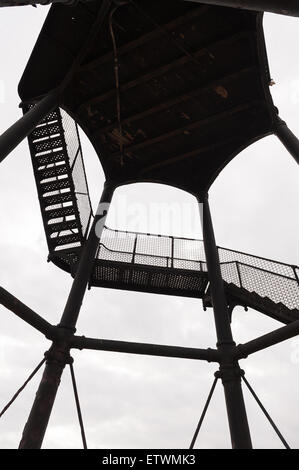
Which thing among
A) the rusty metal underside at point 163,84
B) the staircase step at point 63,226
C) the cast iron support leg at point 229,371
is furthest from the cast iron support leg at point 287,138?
the staircase step at point 63,226

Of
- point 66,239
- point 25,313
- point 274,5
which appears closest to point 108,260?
point 66,239

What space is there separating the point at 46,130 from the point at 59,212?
2.35 m

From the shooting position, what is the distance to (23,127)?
5.98m

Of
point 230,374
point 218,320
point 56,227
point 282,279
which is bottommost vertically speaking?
point 230,374

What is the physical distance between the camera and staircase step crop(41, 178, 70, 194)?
9438 millimetres

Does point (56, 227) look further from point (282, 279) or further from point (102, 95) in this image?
point (282, 279)

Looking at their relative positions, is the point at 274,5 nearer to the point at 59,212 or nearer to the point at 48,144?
the point at 48,144

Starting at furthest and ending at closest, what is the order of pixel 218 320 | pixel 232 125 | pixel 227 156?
pixel 227 156 → pixel 232 125 → pixel 218 320

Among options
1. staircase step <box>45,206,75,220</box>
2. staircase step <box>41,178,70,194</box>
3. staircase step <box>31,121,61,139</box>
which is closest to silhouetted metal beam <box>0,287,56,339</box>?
staircase step <box>45,206,75,220</box>

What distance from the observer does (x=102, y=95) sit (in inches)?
378

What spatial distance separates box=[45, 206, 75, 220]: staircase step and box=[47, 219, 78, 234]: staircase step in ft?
0.72

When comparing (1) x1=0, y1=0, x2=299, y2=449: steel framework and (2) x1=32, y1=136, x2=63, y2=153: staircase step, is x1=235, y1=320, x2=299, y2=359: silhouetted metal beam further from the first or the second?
(2) x1=32, y1=136, x2=63, y2=153: staircase step
